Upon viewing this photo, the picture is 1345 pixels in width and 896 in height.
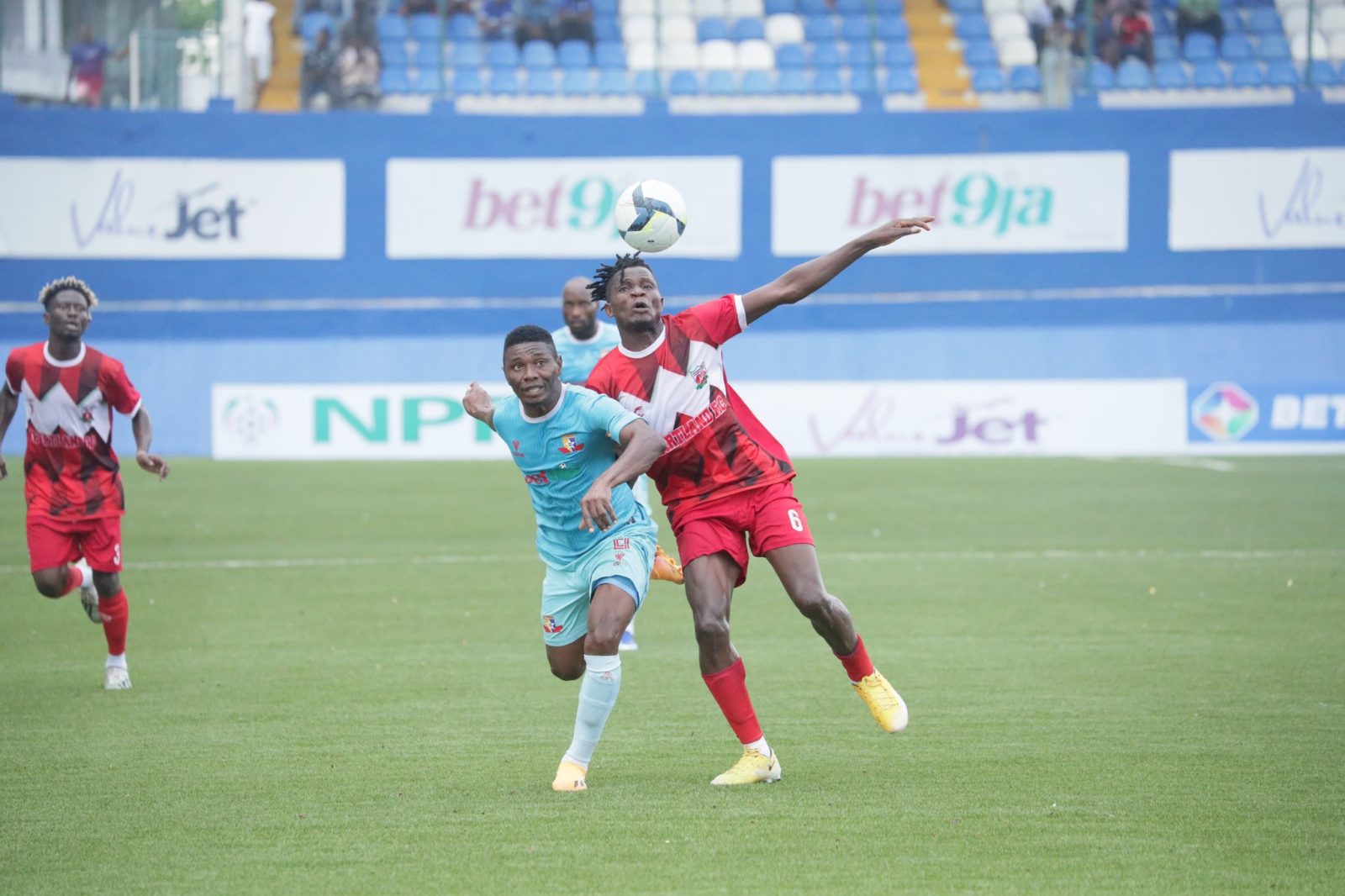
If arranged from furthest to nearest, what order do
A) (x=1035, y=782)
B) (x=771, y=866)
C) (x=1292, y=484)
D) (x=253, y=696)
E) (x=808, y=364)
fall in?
1. (x=808, y=364)
2. (x=1292, y=484)
3. (x=253, y=696)
4. (x=1035, y=782)
5. (x=771, y=866)

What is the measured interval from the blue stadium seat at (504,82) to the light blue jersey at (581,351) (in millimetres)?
18975

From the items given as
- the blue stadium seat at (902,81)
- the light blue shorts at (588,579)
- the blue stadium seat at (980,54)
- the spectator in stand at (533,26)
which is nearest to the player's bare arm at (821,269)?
the light blue shorts at (588,579)

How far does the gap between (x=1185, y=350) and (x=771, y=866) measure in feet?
73.9

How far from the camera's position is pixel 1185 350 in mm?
26047

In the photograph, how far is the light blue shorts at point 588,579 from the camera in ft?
21.3

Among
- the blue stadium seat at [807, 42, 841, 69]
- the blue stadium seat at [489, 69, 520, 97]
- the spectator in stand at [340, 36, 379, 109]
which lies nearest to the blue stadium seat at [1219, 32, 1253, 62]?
the blue stadium seat at [807, 42, 841, 69]

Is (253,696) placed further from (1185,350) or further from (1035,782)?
(1185,350)

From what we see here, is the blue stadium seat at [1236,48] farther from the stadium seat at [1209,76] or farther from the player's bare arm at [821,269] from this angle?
the player's bare arm at [821,269]

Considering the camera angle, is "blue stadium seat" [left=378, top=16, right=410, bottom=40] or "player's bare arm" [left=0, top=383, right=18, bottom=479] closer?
"player's bare arm" [left=0, top=383, right=18, bottom=479]

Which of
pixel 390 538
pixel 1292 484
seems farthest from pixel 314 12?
pixel 1292 484

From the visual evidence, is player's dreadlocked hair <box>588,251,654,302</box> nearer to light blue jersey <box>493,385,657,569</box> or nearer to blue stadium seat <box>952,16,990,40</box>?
light blue jersey <box>493,385,657,569</box>

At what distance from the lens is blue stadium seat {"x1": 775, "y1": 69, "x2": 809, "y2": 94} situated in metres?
28.4

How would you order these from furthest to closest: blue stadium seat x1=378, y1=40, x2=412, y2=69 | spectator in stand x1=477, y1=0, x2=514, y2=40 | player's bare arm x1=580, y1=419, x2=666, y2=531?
spectator in stand x1=477, y1=0, x2=514, y2=40
blue stadium seat x1=378, y1=40, x2=412, y2=69
player's bare arm x1=580, y1=419, x2=666, y2=531

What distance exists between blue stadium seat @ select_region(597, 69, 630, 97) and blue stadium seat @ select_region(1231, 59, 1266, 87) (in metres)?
10.7
